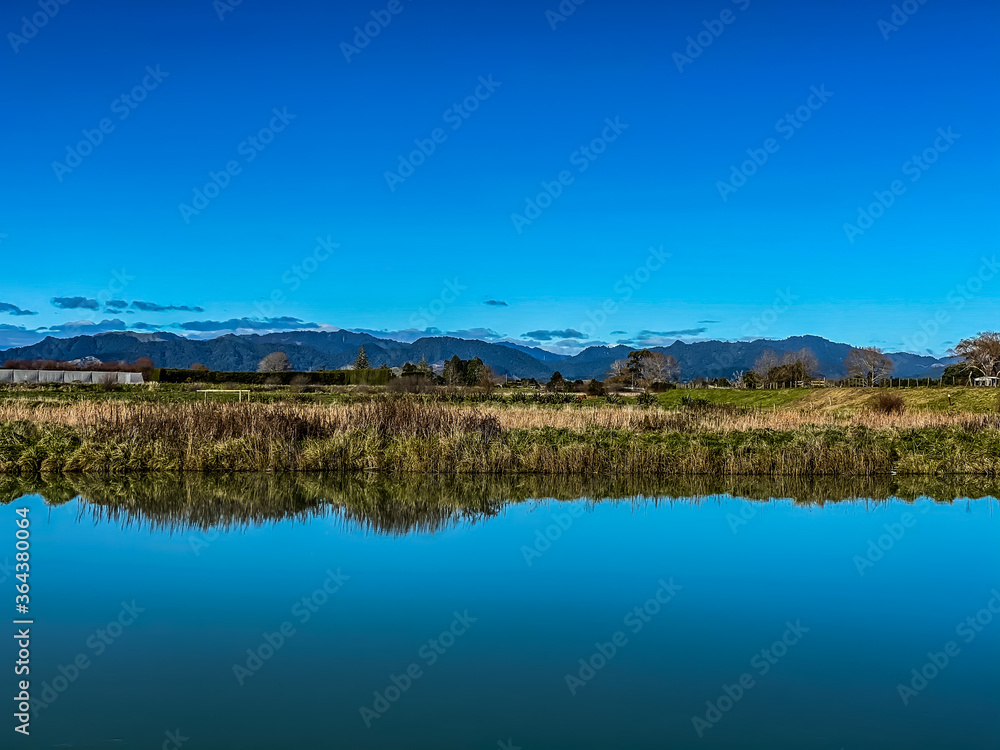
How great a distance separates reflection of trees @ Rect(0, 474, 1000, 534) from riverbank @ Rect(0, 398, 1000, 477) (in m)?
0.71

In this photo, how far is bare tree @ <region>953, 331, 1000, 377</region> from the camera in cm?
6218

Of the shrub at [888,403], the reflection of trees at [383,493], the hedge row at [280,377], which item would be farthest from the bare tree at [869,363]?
the reflection of trees at [383,493]

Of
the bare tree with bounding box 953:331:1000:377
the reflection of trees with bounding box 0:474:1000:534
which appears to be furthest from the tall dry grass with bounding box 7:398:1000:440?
the bare tree with bounding box 953:331:1000:377

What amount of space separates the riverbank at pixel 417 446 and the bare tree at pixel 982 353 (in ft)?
142

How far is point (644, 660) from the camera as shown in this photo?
7.92 meters

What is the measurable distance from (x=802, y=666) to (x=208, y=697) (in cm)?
472

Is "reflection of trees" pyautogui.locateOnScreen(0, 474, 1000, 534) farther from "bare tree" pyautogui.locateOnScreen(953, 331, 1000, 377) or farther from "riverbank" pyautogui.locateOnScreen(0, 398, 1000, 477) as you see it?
"bare tree" pyautogui.locateOnScreen(953, 331, 1000, 377)

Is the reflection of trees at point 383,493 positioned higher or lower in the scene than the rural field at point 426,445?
lower

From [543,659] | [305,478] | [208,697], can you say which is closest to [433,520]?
[305,478]

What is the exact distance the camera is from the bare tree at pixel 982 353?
204 feet

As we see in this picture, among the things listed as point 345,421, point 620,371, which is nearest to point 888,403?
point 345,421

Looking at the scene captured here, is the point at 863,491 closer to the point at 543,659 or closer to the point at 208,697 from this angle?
the point at 543,659

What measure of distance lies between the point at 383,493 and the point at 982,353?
2286 inches

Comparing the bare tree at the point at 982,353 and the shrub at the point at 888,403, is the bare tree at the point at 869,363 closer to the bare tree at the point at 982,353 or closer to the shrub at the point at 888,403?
the bare tree at the point at 982,353
